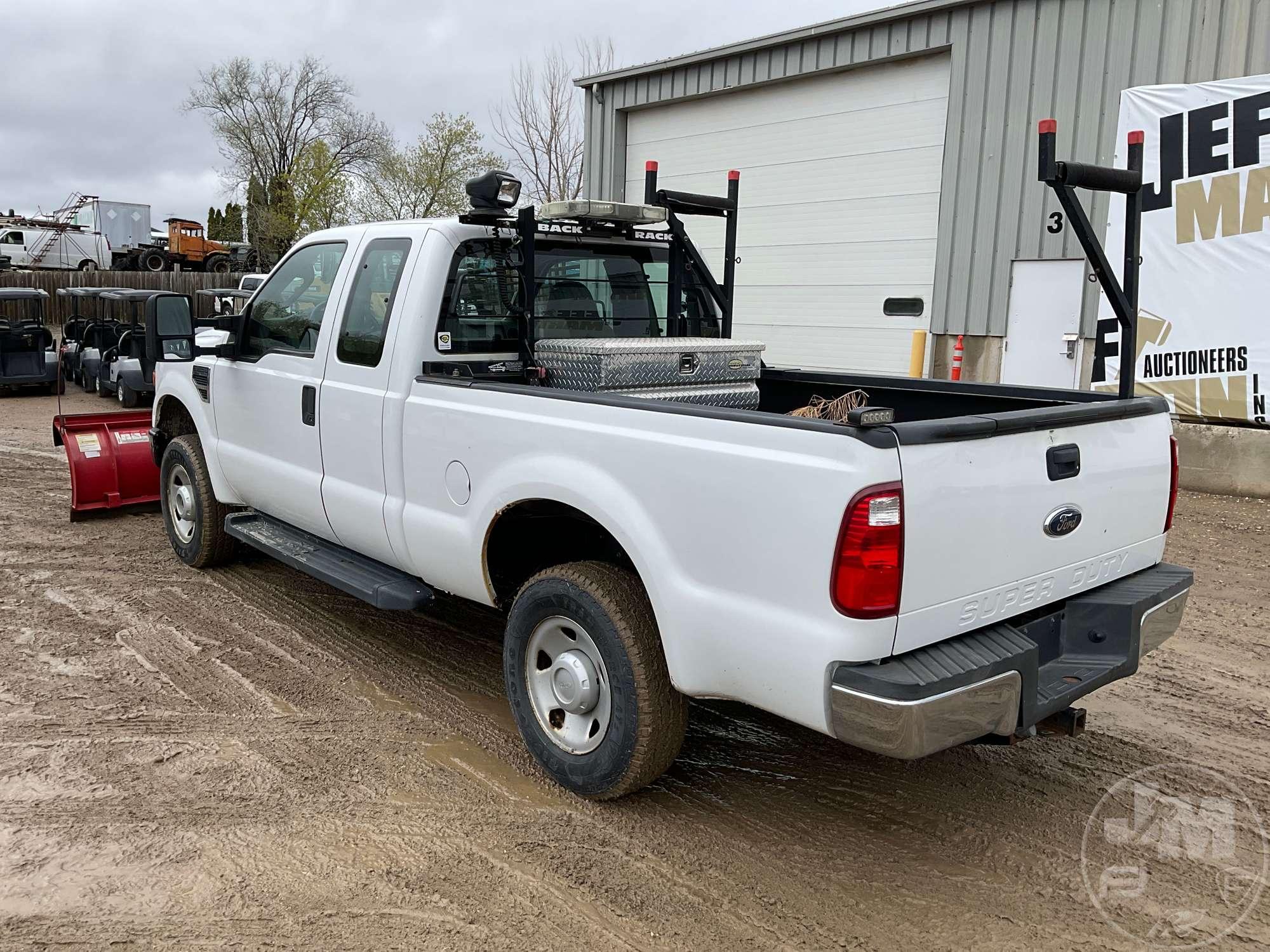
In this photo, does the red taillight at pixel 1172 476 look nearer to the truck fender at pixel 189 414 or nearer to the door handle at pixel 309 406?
the door handle at pixel 309 406

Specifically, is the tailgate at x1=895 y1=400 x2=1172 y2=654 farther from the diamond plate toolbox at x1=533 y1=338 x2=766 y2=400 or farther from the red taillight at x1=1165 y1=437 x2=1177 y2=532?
the diamond plate toolbox at x1=533 y1=338 x2=766 y2=400

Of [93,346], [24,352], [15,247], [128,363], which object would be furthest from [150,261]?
[128,363]

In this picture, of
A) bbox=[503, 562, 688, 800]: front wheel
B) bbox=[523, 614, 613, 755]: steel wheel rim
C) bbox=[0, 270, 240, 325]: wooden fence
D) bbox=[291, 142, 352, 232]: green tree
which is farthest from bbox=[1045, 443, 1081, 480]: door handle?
bbox=[291, 142, 352, 232]: green tree

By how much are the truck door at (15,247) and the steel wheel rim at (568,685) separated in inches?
1598

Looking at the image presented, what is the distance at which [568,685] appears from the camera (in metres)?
3.68

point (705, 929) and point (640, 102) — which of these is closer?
point (705, 929)

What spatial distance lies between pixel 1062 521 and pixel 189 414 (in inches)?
212

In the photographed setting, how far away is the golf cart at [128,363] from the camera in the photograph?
13969mm

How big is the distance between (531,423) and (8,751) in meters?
2.45

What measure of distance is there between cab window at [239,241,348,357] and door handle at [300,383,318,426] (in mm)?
203

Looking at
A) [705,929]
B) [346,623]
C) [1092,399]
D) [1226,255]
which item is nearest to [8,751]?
[346,623]

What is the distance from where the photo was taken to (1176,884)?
321 cm

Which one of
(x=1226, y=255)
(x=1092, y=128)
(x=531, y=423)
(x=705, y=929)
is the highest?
(x=1092, y=128)

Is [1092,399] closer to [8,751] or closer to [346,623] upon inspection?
[346,623]
